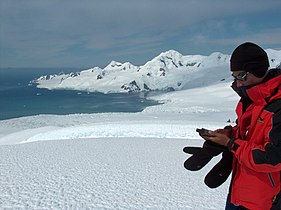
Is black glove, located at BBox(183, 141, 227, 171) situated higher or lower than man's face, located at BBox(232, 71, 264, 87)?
lower

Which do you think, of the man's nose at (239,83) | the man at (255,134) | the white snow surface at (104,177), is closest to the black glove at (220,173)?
the man at (255,134)

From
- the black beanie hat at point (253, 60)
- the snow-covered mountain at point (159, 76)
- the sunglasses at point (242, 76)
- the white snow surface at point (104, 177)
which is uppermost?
the snow-covered mountain at point (159, 76)

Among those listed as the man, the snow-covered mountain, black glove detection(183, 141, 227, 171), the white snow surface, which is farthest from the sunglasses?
the snow-covered mountain

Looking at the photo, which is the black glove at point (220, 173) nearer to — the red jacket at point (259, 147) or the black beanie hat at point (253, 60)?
the red jacket at point (259, 147)

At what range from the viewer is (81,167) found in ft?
22.8

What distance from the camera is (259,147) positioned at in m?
1.52

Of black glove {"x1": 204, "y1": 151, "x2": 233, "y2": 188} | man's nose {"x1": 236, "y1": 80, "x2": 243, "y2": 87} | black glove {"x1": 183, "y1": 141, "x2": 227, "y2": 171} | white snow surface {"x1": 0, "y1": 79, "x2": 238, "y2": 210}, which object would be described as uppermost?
man's nose {"x1": 236, "y1": 80, "x2": 243, "y2": 87}

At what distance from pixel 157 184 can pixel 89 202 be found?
143 centimetres

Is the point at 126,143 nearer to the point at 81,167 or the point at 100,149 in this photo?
the point at 100,149

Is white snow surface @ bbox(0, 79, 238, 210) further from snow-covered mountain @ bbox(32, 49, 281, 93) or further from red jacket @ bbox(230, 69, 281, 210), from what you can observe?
snow-covered mountain @ bbox(32, 49, 281, 93)

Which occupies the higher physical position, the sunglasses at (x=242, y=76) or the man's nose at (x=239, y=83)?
the sunglasses at (x=242, y=76)

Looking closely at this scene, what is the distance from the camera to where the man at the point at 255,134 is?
4.91 ft

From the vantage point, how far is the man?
150 cm

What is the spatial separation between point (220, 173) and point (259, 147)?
38 cm
